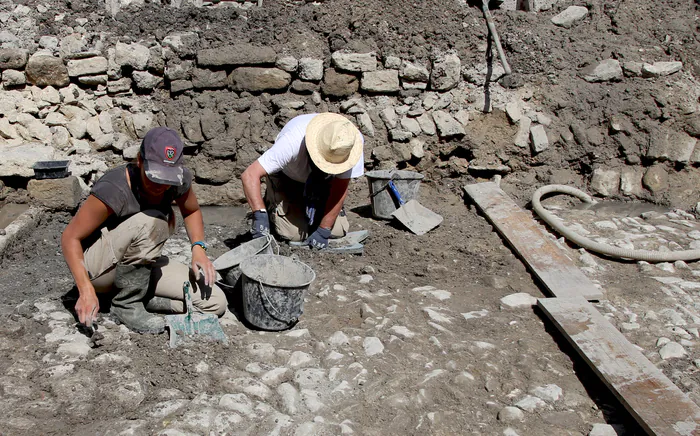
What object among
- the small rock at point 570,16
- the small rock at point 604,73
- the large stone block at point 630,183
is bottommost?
the large stone block at point 630,183

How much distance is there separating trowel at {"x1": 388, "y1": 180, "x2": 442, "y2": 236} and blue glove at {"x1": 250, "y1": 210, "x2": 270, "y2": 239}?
5.10ft

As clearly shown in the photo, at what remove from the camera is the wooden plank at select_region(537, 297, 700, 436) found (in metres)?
3.15

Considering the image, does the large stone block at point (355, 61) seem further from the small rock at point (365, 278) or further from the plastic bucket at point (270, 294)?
the plastic bucket at point (270, 294)

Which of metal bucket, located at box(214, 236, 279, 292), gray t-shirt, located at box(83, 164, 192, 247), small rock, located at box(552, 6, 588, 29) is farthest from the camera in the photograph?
small rock, located at box(552, 6, 588, 29)

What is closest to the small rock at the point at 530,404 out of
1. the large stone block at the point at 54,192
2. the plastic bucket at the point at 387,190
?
the plastic bucket at the point at 387,190

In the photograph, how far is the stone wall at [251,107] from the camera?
263 inches

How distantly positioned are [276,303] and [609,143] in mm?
5105

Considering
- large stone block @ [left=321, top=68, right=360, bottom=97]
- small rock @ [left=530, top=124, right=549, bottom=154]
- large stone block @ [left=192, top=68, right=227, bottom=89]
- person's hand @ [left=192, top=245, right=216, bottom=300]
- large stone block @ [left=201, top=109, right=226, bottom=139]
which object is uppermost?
large stone block @ [left=192, top=68, right=227, bottom=89]

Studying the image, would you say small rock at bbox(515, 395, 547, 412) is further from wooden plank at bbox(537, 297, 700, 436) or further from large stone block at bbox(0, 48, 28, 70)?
large stone block at bbox(0, 48, 28, 70)

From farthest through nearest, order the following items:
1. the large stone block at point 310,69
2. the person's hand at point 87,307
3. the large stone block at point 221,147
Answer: the large stone block at point 310,69, the large stone block at point 221,147, the person's hand at point 87,307

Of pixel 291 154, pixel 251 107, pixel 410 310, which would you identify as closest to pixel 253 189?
pixel 291 154

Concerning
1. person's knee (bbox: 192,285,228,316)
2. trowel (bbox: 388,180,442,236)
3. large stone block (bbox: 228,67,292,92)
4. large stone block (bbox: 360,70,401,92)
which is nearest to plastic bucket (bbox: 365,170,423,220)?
trowel (bbox: 388,180,442,236)

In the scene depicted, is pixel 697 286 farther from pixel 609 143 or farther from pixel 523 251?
pixel 609 143

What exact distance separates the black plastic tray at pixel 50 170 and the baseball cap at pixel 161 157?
2.62 meters
